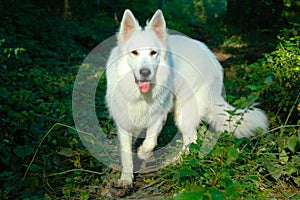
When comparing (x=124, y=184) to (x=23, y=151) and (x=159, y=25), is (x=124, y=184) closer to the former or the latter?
(x=23, y=151)

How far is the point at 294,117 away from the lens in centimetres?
407

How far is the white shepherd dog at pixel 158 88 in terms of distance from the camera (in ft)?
→ 11.1

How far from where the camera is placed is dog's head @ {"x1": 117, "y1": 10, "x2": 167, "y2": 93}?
130 inches

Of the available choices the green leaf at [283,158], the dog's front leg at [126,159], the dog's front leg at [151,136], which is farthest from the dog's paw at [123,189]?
the green leaf at [283,158]

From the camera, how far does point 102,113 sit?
16.0 ft

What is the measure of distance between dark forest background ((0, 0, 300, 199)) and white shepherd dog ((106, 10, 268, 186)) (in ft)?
0.70

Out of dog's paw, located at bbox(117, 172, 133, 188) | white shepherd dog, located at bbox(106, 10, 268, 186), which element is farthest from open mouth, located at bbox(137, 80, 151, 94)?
dog's paw, located at bbox(117, 172, 133, 188)

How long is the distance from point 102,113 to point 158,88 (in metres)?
1.44

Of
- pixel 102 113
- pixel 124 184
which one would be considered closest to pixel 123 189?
pixel 124 184

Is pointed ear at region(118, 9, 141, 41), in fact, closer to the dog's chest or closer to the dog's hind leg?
the dog's chest

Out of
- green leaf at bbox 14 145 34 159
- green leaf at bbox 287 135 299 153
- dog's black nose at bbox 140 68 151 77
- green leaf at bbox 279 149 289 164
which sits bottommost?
green leaf at bbox 279 149 289 164

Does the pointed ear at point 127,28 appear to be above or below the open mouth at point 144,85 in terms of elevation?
above

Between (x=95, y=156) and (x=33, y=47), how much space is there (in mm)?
4372

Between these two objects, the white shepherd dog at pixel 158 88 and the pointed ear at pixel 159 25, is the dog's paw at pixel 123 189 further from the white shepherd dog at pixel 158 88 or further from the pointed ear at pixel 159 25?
the pointed ear at pixel 159 25
